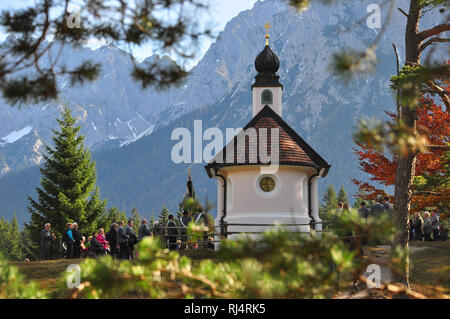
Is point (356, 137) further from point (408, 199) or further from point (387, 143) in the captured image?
point (408, 199)

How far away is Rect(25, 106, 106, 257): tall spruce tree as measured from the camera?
3422 centimetres

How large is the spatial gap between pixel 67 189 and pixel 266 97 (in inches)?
507

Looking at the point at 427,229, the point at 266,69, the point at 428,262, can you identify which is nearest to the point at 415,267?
the point at 428,262

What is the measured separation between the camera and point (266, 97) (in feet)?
109

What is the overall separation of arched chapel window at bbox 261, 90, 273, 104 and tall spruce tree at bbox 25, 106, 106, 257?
446 inches

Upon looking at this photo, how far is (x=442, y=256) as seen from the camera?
844 inches

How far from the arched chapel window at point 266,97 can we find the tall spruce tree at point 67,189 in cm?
1133

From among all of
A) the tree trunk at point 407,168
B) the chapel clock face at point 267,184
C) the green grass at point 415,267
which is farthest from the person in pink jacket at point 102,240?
the tree trunk at point 407,168

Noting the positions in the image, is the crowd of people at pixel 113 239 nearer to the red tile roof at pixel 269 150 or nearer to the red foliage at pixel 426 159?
the red tile roof at pixel 269 150

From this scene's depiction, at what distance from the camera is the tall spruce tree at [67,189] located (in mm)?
34219

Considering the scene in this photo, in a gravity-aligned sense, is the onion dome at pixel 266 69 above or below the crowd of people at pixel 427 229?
above

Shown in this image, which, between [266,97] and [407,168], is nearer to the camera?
[407,168]

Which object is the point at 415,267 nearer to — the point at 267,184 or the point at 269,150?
the point at 267,184
